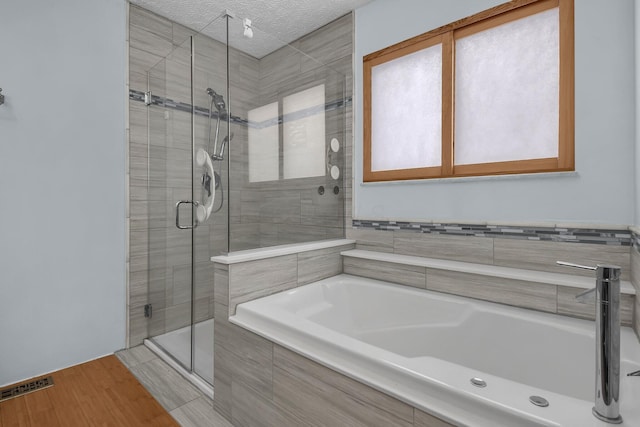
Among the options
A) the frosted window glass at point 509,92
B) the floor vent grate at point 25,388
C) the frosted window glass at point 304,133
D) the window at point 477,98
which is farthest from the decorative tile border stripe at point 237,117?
the floor vent grate at point 25,388

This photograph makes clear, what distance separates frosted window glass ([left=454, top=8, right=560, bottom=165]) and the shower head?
1.45 m

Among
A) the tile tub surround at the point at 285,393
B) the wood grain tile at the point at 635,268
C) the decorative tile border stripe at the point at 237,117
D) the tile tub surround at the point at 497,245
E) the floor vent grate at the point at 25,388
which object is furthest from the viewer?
the decorative tile border stripe at the point at 237,117

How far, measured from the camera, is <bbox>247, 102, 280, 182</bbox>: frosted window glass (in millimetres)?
1910

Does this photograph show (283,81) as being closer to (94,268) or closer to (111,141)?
(111,141)

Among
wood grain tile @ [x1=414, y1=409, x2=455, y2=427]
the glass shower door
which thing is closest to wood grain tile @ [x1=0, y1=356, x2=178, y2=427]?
the glass shower door

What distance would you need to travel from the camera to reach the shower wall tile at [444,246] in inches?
73.0

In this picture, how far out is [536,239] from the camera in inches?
66.2

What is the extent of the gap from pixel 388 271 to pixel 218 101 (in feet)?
5.00

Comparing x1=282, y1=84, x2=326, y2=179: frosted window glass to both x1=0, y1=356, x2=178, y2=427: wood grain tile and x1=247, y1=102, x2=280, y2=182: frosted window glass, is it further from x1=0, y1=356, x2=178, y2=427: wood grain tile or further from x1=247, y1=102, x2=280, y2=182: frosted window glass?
x1=0, y1=356, x2=178, y2=427: wood grain tile

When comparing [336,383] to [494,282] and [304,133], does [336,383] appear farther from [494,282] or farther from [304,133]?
[304,133]

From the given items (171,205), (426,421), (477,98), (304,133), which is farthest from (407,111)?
(426,421)

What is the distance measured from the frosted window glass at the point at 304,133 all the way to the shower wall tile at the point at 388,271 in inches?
28.8

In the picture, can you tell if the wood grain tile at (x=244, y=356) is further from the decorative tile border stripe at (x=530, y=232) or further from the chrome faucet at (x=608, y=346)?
the decorative tile border stripe at (x=530, y=232)

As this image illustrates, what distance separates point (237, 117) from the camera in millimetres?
1825
